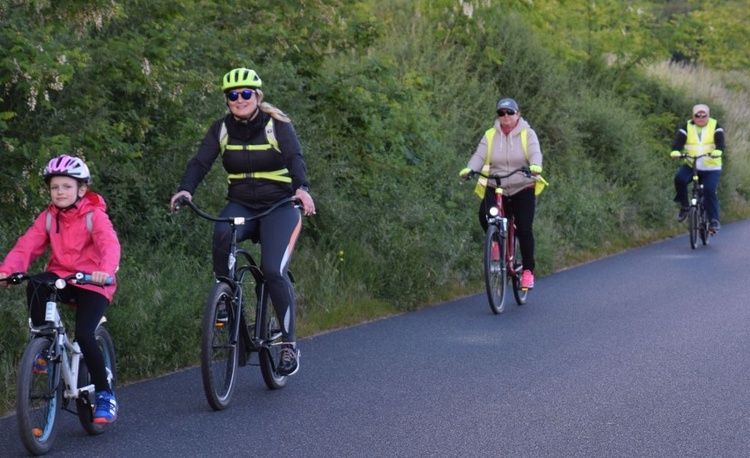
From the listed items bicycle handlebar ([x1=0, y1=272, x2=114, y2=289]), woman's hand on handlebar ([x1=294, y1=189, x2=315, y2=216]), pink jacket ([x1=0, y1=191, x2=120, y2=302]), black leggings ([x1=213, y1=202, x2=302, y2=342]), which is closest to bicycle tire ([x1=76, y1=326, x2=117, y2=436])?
pink jacket ([x1=0, y1=191, x2=120, y2=302])

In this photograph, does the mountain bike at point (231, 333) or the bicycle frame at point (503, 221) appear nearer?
the mountain bike at point (231, 333)

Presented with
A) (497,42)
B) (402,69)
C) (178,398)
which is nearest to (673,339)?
(178,398)

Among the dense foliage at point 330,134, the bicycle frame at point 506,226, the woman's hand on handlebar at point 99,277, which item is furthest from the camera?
the bicycle frame at point 506,226

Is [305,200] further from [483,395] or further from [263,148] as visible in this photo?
[483,395]

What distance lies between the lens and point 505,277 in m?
13.2

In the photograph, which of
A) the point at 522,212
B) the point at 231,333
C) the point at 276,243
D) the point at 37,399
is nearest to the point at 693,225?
the point at 522,212

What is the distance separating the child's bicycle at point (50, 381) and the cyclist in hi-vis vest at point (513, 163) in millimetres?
6421

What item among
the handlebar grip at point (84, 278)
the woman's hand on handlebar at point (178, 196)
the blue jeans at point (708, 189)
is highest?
the woman's hand on handlebar at point (178, 196)

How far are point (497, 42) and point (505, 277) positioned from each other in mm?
10909

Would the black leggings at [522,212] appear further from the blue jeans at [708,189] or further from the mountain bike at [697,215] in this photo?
the blue jeans at [708,189]

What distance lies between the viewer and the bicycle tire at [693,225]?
19.5 metres

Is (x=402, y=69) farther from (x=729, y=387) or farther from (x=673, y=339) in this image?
(x=729, y=387)

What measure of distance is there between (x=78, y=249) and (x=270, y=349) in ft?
5.91

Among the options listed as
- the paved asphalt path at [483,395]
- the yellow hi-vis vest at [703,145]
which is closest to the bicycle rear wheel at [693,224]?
the yellow hi-vis vest at [703,145]
